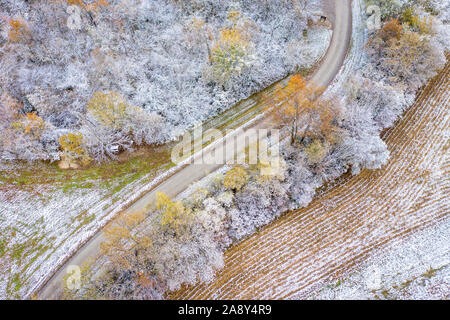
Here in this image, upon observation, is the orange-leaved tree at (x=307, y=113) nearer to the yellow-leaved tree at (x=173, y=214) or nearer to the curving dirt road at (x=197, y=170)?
A: the curving dirt road at (x=197, y=170)

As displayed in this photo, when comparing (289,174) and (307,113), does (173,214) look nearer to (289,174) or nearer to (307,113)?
(289,174)

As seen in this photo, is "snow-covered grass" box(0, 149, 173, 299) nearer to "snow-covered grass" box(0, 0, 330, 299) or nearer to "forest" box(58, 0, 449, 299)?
"snow-covered grass" box(0, 0, 330, 299)

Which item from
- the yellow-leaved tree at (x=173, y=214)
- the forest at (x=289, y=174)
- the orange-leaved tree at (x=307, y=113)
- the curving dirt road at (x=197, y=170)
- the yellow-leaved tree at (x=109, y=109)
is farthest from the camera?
the yellow-leaved tree at (x=109, y=109)

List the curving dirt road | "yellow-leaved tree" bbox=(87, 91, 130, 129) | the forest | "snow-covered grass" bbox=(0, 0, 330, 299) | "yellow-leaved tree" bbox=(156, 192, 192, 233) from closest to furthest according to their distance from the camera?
"yellow-leaved tree" bbox=(156, 192, 192, 233)
the forest
the curving dirt road
"snow-covered grass" bbox=(0, 0, 330, 299)
"yellow-leaved tree" bbox=(87, 91, 130, 129)

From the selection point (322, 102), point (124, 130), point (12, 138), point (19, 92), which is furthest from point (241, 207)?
point (19, 92)

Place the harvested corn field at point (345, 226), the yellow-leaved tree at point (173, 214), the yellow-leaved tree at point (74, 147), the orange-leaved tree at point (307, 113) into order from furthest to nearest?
1. the yellow-leaved tree at point (74, 147)
2. the orange-leaved tree at point (307, 113)
3. the harvested corn field at point (345, 226)
4. the yellow-leaved tree at point (173, 214)

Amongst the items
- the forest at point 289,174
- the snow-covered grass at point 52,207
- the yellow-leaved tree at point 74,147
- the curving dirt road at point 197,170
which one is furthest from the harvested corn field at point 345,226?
the yellow-leaved tree at point 74,147

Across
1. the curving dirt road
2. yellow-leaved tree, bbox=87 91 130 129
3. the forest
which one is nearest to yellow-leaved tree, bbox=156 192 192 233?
the forest
